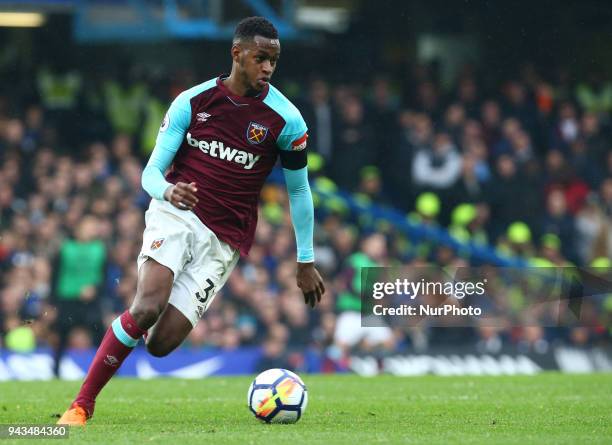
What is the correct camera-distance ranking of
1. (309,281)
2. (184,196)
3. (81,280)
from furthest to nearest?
(81,280)
(309,281)
(184,196)

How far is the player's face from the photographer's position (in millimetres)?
7574

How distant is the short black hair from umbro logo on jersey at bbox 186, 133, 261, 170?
0.66 meters

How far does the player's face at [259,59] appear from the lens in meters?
7.57

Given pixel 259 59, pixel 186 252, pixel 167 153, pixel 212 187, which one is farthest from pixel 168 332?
pixel 259 59

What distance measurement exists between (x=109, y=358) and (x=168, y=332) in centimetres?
43

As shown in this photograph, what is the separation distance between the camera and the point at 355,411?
869 centimetres

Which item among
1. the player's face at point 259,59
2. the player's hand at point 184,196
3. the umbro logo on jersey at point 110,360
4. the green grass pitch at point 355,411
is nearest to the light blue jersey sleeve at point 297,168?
the player's face at point 259,59

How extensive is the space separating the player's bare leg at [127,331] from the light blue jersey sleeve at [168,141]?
0.50 m

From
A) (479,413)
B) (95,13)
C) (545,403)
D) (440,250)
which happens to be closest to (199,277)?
(479,413)

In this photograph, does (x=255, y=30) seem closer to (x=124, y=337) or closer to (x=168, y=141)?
(x=168, y=141)

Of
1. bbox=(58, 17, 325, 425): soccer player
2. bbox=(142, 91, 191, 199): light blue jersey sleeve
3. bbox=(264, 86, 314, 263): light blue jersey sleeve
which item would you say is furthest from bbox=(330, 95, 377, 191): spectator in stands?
bbox=(142, 91, 191, 199): light blue jersey sleeve

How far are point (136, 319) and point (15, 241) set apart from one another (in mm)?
8515

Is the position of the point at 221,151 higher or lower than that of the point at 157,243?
higher

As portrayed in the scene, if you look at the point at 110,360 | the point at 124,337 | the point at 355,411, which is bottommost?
the point at 355,411
